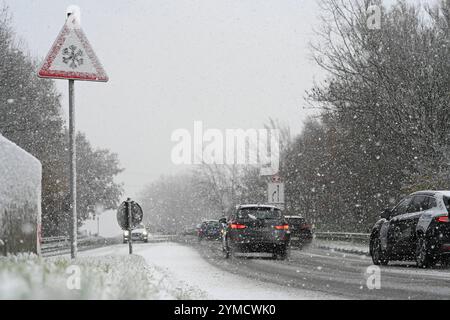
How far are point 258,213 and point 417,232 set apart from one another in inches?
260

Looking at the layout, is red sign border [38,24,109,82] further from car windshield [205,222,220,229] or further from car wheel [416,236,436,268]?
car windshield [205,222,220,229]

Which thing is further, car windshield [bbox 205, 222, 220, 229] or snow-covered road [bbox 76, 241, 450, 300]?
car windshield [bbox 205, 222, 220, 229]

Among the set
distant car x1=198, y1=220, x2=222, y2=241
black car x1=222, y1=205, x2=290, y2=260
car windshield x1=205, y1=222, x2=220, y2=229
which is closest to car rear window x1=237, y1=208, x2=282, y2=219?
black car x1=222, y1=205, x2=290, y2=260

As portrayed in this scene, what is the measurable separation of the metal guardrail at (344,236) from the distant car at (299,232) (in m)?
2.25

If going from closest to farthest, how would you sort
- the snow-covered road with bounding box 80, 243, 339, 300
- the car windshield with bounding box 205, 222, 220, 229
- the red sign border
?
the snow-covered road with bounding box 80, 243, 339, 300 < the red sign border < the car windshield with bounding box 205, 222, 220, 229

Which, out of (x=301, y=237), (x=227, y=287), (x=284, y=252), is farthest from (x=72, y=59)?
(x=301, y=237)

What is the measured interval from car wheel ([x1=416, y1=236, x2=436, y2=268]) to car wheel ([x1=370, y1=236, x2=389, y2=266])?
1.49 m

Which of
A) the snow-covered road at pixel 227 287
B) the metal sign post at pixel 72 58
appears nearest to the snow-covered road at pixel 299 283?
the snow-covered road at pixel 227 287

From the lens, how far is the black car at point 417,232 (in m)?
16.2

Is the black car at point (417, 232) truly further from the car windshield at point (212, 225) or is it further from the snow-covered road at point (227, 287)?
the car windshield at point (212, 225)

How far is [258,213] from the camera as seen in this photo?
22750mm

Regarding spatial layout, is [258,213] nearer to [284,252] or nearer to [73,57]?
Answer: [284,252]

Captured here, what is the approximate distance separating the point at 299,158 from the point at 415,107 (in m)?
45.7

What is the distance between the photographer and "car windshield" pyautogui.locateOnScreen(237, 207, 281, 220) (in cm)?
2256
